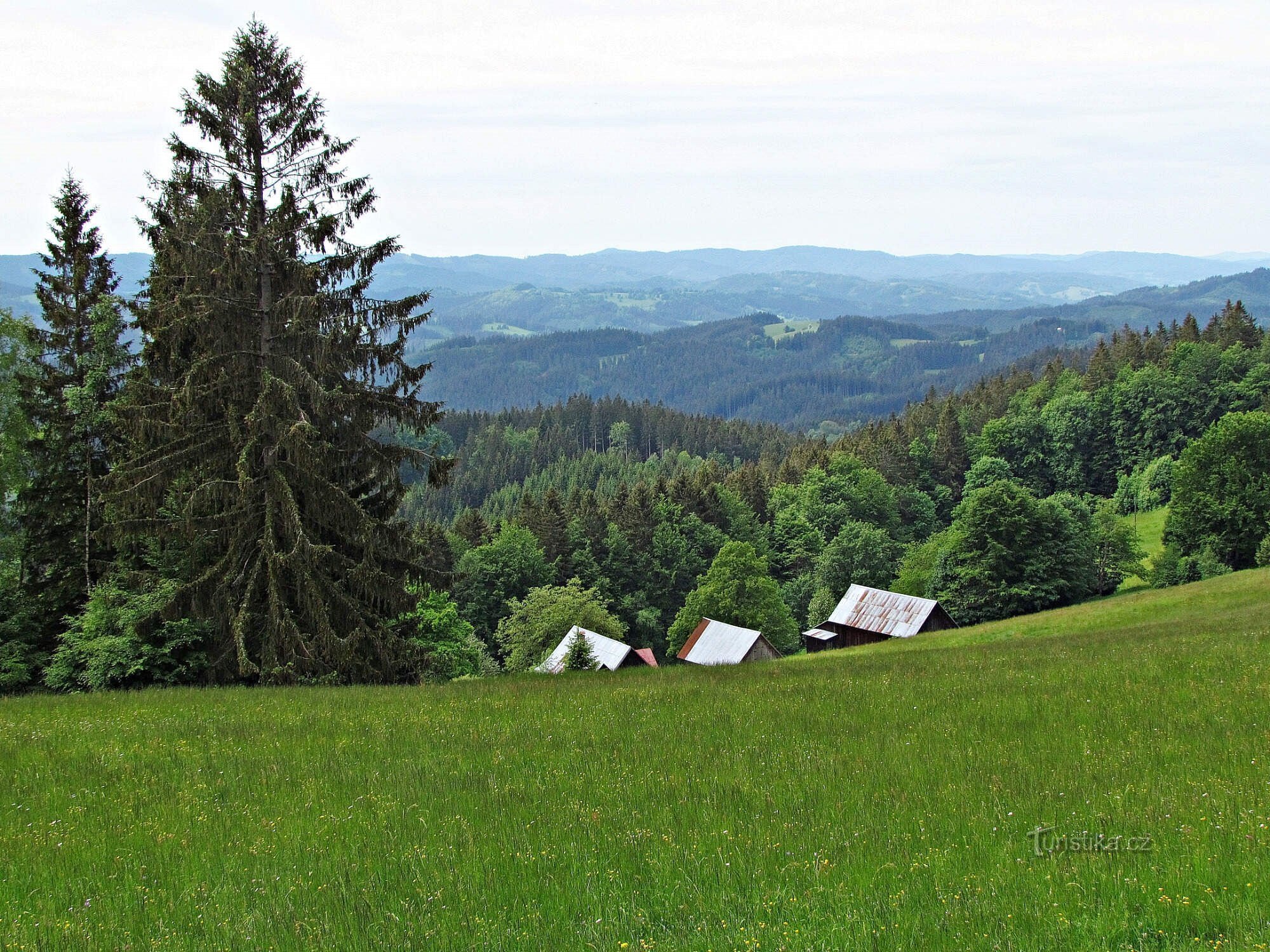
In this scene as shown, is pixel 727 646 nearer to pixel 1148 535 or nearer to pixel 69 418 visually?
pixel 69 418

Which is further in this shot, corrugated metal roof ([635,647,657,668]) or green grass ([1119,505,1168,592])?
green grass ([1119,505,1168,592])

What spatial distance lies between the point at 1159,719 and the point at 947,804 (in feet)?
16.4

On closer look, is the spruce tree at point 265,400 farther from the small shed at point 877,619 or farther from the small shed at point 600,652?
the small shed at point 877,619

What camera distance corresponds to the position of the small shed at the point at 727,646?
5759 cm

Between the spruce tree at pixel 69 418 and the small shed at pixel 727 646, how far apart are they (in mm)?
Result: 39339

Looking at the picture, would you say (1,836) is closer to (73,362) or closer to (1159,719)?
(1159,719)

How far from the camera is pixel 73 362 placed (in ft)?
82.2

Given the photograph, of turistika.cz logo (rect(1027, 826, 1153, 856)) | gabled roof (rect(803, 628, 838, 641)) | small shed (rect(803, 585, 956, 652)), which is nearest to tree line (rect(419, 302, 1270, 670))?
gabled roof (rect(803, 628, 838, 641))

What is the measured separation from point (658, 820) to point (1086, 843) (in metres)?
3.82

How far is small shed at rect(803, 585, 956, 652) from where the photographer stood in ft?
207

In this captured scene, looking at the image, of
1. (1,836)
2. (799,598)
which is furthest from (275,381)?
(799,598)

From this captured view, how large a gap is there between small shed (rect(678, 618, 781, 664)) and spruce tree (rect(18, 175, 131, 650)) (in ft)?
129

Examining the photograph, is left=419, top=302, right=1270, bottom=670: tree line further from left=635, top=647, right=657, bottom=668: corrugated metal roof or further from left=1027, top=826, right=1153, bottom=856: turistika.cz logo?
left=1027, top=826, right=1153, bottom=856: turistika.cz logo

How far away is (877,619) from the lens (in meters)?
65.4
